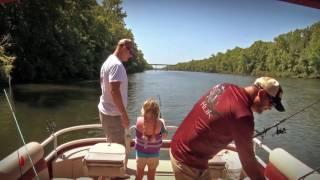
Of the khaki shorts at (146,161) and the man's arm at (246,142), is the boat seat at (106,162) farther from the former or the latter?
the man's arm at (246,142)

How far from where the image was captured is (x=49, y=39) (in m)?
44.5

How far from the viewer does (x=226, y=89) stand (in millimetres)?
2811

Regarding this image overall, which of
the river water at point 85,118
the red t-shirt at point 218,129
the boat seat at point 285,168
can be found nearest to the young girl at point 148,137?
the boat seat at point 285,168

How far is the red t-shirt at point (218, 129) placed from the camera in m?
2.64

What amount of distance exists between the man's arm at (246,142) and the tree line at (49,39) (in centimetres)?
2965

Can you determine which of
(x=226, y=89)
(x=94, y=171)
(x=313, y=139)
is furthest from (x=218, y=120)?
(x=313, y=139)

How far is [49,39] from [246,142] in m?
43.8

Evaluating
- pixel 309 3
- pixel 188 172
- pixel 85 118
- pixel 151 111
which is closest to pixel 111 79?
pixel 151 111

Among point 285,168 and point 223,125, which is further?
point 285,168

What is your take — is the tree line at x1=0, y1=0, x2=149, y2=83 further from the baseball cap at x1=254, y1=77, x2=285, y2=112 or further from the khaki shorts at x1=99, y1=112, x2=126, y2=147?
the baseball cap at x1=254, y1=77, x2=285, y2=112

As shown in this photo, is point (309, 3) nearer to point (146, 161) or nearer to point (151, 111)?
point (151, 111)

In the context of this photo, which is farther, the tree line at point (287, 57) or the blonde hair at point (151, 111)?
the tree line at point (287, 57)

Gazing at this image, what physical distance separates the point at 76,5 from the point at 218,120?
4147 cm

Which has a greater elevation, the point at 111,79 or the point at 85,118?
the point at 111,79
